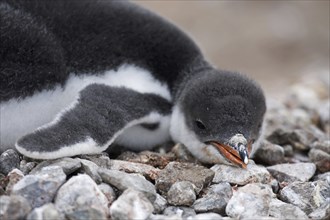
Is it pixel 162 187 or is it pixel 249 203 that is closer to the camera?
pixel 249 203

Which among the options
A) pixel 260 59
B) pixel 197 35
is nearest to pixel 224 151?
pixel 260 59

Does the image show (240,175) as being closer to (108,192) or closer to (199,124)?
(199,124)

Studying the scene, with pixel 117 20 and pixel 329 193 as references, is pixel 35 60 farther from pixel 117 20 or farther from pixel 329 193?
pixel 329 193

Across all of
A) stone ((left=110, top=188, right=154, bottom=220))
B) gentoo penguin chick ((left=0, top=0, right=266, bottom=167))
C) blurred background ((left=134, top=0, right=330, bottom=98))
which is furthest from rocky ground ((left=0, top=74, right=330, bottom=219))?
blurred background ((left=134, top=0, right=330, bottom=98))

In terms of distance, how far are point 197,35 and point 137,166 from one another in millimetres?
7231

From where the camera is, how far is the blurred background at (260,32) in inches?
352

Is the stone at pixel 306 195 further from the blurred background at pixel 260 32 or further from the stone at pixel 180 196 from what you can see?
the blurred background at pixel 260 32

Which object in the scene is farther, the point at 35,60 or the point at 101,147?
the point at 35,60

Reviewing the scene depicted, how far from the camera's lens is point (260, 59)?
9273 millimetres

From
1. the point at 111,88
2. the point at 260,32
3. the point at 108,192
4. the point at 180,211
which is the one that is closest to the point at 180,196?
the point at 180,211

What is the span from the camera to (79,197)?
248cm

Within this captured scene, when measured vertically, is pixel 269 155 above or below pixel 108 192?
below

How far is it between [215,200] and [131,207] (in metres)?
0.48

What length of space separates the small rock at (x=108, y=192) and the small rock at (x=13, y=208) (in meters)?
0.39
